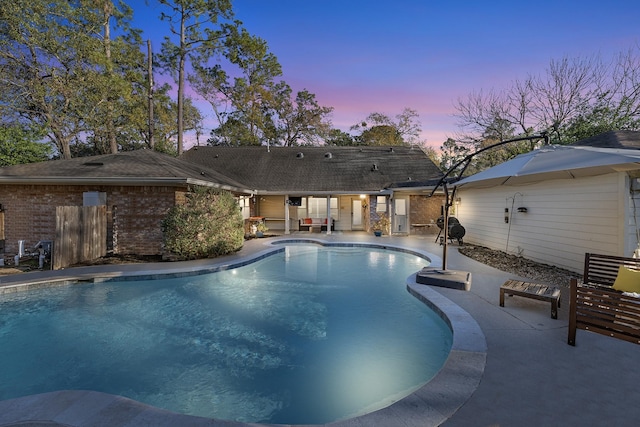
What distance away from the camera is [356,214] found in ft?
59.6

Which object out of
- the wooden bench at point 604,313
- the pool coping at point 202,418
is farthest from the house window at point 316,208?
the pool coping at point 202,418

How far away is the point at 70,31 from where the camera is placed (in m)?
15.1

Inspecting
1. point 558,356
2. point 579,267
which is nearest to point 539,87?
point 579,267

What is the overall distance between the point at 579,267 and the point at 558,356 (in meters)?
5.22

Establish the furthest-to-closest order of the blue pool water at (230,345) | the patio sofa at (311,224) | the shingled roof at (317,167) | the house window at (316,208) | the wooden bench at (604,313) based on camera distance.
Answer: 1. the house window at (316,208)
2. the patio sofa at (311,224)
3. the shingled roof at (317,167)
4. the blue pool water at (230,345)
5. the wooden bench at (604,313)

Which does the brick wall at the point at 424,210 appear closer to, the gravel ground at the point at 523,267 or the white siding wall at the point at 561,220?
the white siding wall at the point at 561,220

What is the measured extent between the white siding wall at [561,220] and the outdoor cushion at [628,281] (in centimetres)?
200

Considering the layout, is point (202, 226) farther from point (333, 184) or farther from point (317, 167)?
point (317, 167)

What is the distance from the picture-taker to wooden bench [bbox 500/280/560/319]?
14.4 ft

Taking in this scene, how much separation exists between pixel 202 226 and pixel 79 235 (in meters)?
3.47

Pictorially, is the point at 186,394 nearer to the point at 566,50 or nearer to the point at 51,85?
the point at 51,85

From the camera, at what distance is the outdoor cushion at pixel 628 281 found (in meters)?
4.44

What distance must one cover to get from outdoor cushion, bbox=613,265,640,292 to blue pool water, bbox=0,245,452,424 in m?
2.76

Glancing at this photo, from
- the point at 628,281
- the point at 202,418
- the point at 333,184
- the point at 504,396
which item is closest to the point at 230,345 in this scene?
the point at 202,418
